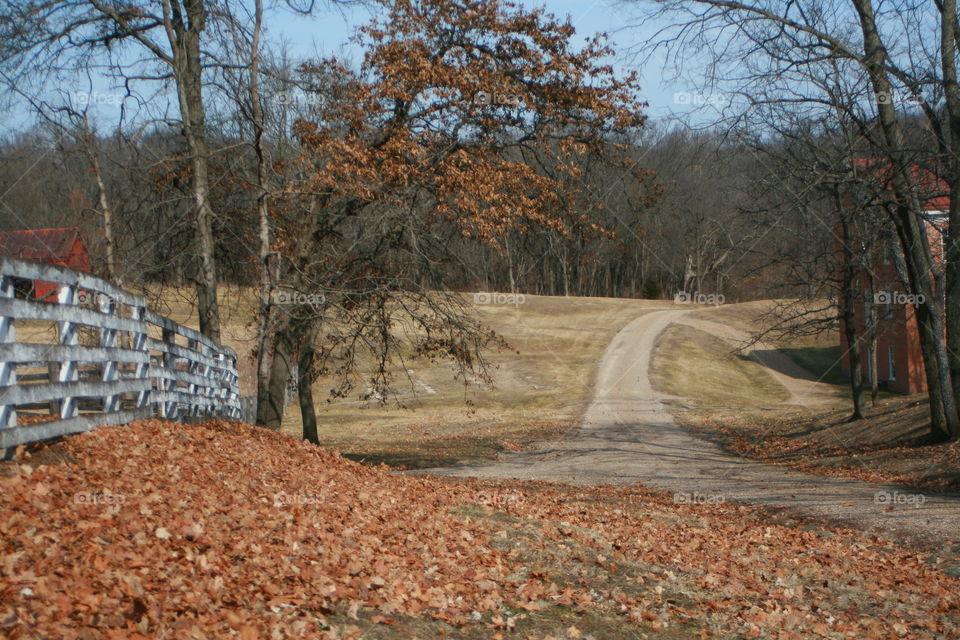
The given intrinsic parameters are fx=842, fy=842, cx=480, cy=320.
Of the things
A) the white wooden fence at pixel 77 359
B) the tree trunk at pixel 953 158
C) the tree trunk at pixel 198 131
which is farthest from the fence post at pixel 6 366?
the tree trunk at pixel 953 158

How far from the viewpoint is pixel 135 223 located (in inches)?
679

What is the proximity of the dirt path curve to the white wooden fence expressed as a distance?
30.5 ft

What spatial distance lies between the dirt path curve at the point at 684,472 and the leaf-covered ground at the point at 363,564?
5.05 ft

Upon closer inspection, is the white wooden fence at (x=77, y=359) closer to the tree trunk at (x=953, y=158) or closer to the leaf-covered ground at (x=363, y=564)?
the leaf-covered ground at (x=363, y=564)

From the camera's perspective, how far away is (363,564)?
21.5 ft

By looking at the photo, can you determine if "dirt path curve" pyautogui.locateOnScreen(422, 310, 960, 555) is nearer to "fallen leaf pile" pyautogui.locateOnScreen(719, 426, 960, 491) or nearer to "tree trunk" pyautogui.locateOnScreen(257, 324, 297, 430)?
"fallen leaf pile" pyautogui.locateOnScreen(719, 426, 960, 491)

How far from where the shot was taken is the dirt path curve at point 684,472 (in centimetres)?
1239

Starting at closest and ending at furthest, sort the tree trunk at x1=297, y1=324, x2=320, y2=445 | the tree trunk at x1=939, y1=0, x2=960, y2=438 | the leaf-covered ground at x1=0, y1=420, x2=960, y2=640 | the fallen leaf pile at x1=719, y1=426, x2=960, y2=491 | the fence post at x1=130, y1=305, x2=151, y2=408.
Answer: the leaf-covered ground at x1=0, y1=420, x2=960, y2=640
the fence post at x1=130, y1=305, x2=151, y2=408
the fallen leaf pile at x1=719, y1=426, x2=960, y2=491
the tree trunk at x1=939, y1=0, x2=960, y2=438
the tree trunk at x1=297, y1=324, x2=320, y2=445

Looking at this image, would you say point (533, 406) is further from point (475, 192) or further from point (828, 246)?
point (475, 192)

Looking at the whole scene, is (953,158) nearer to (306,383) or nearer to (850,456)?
(850,456)

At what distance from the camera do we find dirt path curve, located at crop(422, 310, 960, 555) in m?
12.4

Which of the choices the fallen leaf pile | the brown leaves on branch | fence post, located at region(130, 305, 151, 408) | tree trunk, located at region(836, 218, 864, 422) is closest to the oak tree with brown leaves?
the brown leaves on branch

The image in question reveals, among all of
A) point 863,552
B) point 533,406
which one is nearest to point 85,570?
point 863,552

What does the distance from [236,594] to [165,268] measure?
12185mm
